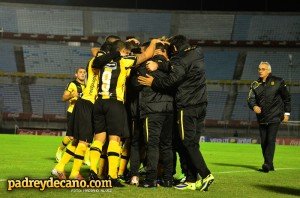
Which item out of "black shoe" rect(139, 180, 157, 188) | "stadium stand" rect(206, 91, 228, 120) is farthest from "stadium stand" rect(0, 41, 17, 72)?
"black shoe" rect(139, 180, 157, 188)

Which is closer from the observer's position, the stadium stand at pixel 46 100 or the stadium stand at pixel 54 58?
the stadium stand at pixel 46 100

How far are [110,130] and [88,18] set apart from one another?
127ft

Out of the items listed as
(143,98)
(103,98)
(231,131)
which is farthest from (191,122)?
(231,131)

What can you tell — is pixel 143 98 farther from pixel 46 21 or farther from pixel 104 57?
pixel 46 21

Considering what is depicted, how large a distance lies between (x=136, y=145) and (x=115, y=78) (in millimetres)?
1337

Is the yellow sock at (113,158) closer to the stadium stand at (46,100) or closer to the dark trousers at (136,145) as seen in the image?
the dark trousers at (136,145)

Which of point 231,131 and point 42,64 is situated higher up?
point 42,64

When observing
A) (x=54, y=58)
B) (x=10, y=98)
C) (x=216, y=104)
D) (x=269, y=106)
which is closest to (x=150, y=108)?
(x=269, y=106)

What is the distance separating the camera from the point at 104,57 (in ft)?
25.3

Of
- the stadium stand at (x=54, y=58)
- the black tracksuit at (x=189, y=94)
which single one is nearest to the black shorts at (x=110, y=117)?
the black tracksuit at (x=189, y=94)

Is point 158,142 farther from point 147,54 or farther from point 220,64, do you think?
point 220,64

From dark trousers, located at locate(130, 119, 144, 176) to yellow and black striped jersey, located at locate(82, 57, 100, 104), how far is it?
2.73 ft

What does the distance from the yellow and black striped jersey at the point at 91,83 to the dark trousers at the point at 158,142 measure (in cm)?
113

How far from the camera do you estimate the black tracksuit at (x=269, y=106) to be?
11266 mm
